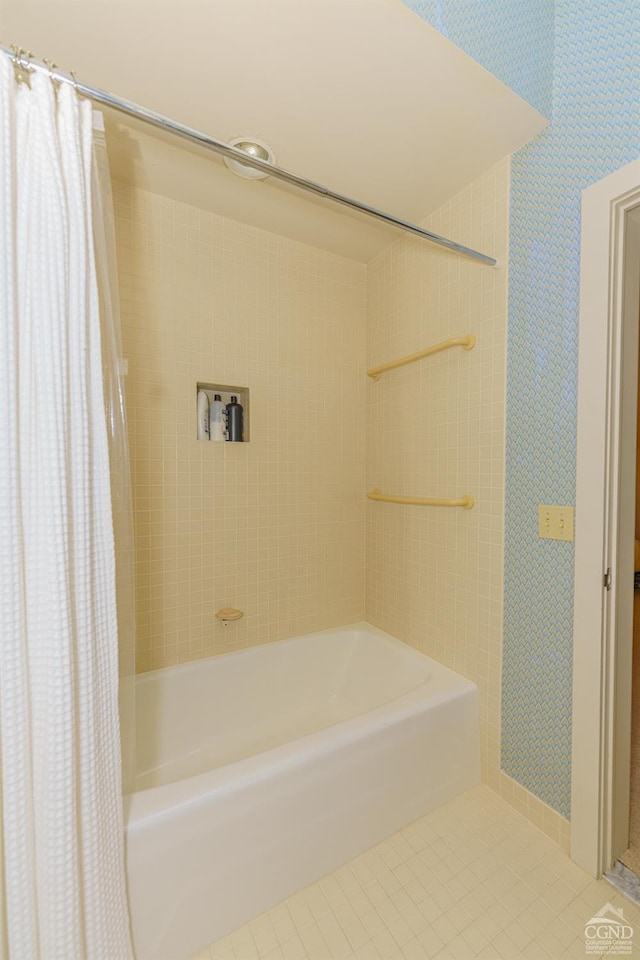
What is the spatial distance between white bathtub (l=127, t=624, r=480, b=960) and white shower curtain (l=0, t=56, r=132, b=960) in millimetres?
186

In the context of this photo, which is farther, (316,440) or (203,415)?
(316,440)

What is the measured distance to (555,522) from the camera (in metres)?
1.26

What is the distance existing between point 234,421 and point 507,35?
146 cm

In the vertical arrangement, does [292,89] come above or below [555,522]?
above

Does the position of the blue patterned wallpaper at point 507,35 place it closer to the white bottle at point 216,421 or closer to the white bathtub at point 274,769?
the white bottle at point 216,421

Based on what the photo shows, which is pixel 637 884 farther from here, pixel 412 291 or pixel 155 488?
pixel 412 291

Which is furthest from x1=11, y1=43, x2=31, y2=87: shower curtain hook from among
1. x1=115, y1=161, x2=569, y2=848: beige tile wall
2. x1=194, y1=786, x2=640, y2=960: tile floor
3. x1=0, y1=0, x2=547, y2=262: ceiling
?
x1=194, y1=786, x2=640, y2=960: tile floor

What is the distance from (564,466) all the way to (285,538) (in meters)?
1.21

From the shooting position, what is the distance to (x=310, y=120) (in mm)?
1259

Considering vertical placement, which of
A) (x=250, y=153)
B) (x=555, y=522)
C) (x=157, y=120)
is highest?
(x=250, y=153)

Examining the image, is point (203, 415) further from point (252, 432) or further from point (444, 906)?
point (444, 906)

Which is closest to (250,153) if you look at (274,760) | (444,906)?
(274,760)

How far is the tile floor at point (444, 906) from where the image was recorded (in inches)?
38.7

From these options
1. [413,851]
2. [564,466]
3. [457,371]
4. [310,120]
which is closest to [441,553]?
[564,466]
